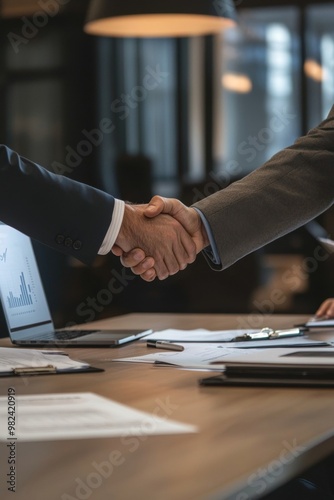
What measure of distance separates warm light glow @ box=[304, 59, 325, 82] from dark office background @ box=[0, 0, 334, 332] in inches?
0.4

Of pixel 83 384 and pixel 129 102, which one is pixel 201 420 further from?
pixel 129 102

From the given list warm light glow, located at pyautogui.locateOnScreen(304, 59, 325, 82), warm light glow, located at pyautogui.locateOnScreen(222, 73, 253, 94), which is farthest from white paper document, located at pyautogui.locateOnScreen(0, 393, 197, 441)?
warm light glow, located at pyautogui.locateOnScreen(222, 73, 253, 94)

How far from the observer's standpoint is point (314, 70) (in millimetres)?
7848

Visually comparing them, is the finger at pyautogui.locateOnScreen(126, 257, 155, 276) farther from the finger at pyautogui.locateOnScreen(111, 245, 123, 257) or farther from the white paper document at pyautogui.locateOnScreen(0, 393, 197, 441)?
the white paper document at pyautogui.locateOnScreen(0, 393, 197, 441)

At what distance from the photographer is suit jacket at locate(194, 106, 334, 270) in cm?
211

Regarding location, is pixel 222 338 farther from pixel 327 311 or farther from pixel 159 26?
pixel 159 26

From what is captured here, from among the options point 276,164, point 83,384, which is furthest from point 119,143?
point 83,384

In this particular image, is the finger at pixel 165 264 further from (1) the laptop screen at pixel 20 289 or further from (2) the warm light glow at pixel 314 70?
(2) the warm light glow at pixel 314 70

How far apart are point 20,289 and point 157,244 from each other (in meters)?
0.40

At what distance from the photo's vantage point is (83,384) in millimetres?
1398

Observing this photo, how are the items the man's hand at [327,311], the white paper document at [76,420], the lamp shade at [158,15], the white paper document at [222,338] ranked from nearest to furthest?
the white paper document at [76,420] < the white paper document at [222,338] < the man's hand at [327,311] < the lamp shade at [158,15]

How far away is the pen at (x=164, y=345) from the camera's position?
1809 millimetres

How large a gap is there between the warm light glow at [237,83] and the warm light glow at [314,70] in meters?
0.53

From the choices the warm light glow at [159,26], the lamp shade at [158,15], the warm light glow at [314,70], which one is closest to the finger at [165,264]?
the lamp shade at [158,15]
